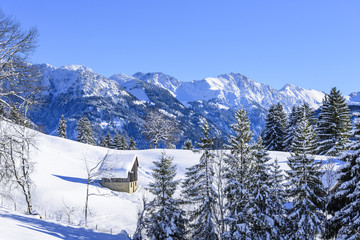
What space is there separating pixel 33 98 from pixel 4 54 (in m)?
2.97

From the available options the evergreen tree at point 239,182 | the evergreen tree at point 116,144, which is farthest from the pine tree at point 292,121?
the evergreen tree at point 116,144

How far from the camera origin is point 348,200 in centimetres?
1684

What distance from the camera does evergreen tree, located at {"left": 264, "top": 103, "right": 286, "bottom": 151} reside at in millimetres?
56688

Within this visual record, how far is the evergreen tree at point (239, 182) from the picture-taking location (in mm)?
20344

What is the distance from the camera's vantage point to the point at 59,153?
52344mm

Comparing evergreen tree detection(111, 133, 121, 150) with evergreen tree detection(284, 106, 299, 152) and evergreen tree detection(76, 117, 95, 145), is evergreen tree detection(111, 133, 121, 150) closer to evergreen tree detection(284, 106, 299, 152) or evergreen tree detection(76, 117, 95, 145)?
evergreen tree detection(76, 117, 95, 145)

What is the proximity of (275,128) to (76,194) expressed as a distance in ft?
131

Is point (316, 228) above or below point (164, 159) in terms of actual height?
below

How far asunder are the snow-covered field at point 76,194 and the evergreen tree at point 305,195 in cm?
1175

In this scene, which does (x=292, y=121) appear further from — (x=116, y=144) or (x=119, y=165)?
(x=116, y=144)

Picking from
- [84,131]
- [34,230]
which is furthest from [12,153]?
[84,131]

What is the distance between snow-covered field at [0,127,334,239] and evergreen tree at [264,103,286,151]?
298 inches

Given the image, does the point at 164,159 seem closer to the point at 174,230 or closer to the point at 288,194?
the point at 174,230

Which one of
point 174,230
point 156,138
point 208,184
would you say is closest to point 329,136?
point 208,184
